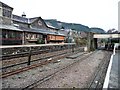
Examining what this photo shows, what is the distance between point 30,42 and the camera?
34.8 m

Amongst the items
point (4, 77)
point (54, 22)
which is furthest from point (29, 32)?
point (54, 22)

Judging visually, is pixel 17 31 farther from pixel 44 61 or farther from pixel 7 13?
pixel 44 61

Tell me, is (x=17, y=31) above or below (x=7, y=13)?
below

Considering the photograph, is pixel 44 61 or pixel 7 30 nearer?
pixel 44 61

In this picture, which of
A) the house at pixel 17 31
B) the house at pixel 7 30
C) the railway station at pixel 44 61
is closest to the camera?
the railway station at pixel 44 61

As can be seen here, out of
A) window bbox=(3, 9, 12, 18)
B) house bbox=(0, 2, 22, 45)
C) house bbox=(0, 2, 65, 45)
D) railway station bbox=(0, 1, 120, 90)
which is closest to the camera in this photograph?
railway station bbox=(0, 1, 120, 90)

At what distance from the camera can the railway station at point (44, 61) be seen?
9.64 m

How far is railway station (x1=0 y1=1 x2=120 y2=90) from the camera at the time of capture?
9638 millimetres

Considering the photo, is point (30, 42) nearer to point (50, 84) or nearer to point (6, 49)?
point (6, 49)

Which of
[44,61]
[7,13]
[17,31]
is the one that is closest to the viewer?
[44,61]

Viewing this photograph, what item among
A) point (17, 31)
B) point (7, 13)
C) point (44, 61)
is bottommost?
point (44, 61)

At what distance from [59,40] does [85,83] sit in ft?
135

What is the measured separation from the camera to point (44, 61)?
17281 mm

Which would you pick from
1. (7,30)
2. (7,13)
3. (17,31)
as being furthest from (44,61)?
(7,13)
